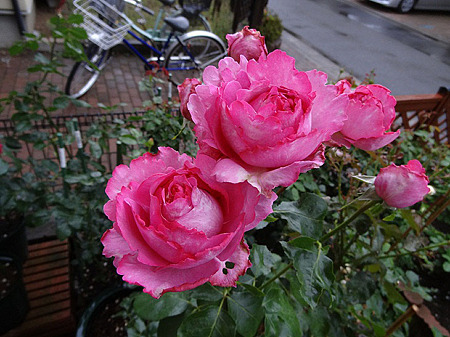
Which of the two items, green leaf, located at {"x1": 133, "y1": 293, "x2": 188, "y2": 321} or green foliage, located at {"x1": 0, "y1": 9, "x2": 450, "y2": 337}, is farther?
green leaf, located at {"x1": 133, "y1": 293, "x2": 188, "y2": 321}

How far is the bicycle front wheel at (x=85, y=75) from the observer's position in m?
4.02

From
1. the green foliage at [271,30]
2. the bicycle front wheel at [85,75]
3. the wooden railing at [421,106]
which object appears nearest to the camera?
the wooden railing at [421,106]

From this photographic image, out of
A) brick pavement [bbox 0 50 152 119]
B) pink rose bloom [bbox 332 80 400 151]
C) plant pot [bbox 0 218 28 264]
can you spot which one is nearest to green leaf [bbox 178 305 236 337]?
pink rose bloom [bbox 332 80 400 151]

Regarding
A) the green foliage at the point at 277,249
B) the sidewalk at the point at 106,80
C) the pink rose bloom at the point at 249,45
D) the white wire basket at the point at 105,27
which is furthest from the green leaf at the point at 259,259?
the white wire basket at the point at 105,27

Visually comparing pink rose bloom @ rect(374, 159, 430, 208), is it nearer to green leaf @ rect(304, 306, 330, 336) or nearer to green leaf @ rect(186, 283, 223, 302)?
green leaf @ rect(186, 283, 223, 302)

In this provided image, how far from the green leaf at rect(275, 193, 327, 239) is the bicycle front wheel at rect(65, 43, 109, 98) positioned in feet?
12.8

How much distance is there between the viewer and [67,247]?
209 cm

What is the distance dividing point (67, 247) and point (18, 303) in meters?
0.49

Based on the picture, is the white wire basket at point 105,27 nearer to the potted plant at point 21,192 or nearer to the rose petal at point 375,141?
the potted plant at point 21,192

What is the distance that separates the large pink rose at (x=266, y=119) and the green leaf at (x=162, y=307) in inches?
22.4

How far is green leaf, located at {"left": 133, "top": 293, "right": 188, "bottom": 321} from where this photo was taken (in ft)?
2.84

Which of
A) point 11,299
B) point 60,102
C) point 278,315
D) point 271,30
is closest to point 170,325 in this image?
point 278,315

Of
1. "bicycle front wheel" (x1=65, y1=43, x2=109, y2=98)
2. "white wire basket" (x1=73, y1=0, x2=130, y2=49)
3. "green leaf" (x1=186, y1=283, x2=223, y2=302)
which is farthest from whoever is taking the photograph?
"bicycle front wheel" (x1=65, y1=43, x2=109, y2=98)

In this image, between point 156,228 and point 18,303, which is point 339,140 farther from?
point 18,303
